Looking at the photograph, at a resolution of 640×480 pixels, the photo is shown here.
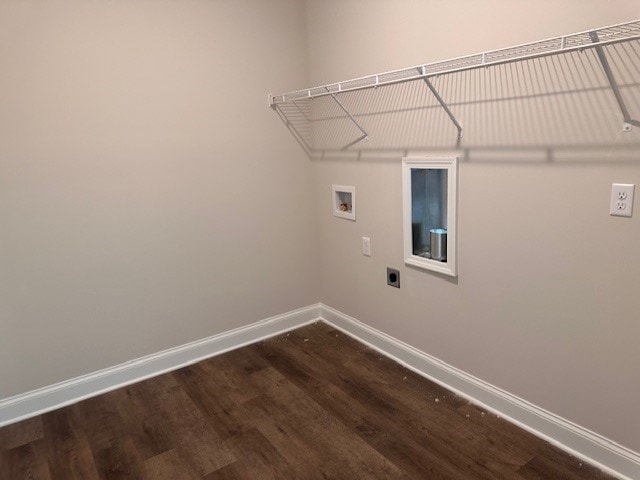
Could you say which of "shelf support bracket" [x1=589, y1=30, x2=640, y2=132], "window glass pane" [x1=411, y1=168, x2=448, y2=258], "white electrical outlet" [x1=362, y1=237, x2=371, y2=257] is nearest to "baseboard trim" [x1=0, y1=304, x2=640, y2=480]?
"white electrical outlet" [x1=362, y1=237, x2=371, y2=257]

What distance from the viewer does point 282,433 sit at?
211 centimetres

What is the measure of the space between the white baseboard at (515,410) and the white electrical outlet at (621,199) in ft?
2.97

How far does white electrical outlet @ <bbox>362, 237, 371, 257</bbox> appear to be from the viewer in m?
2.77

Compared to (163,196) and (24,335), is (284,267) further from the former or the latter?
(24,335)

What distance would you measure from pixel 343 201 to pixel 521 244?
4.24 ft

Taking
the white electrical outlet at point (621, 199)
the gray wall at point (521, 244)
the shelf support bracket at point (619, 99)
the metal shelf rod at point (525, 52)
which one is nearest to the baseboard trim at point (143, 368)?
the gray wall at point (521, 244)

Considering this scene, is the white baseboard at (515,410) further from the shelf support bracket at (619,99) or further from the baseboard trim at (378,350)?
the shelf support bracket at (619,99)

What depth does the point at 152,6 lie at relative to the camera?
238cm

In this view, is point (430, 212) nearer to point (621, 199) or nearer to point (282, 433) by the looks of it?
point (621, 199)

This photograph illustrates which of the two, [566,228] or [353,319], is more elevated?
[566,228]

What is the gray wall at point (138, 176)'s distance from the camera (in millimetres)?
2188

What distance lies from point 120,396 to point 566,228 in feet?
7.75

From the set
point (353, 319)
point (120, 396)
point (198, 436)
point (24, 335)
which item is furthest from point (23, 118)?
point (353, 319)

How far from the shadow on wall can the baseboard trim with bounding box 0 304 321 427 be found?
1.29m
